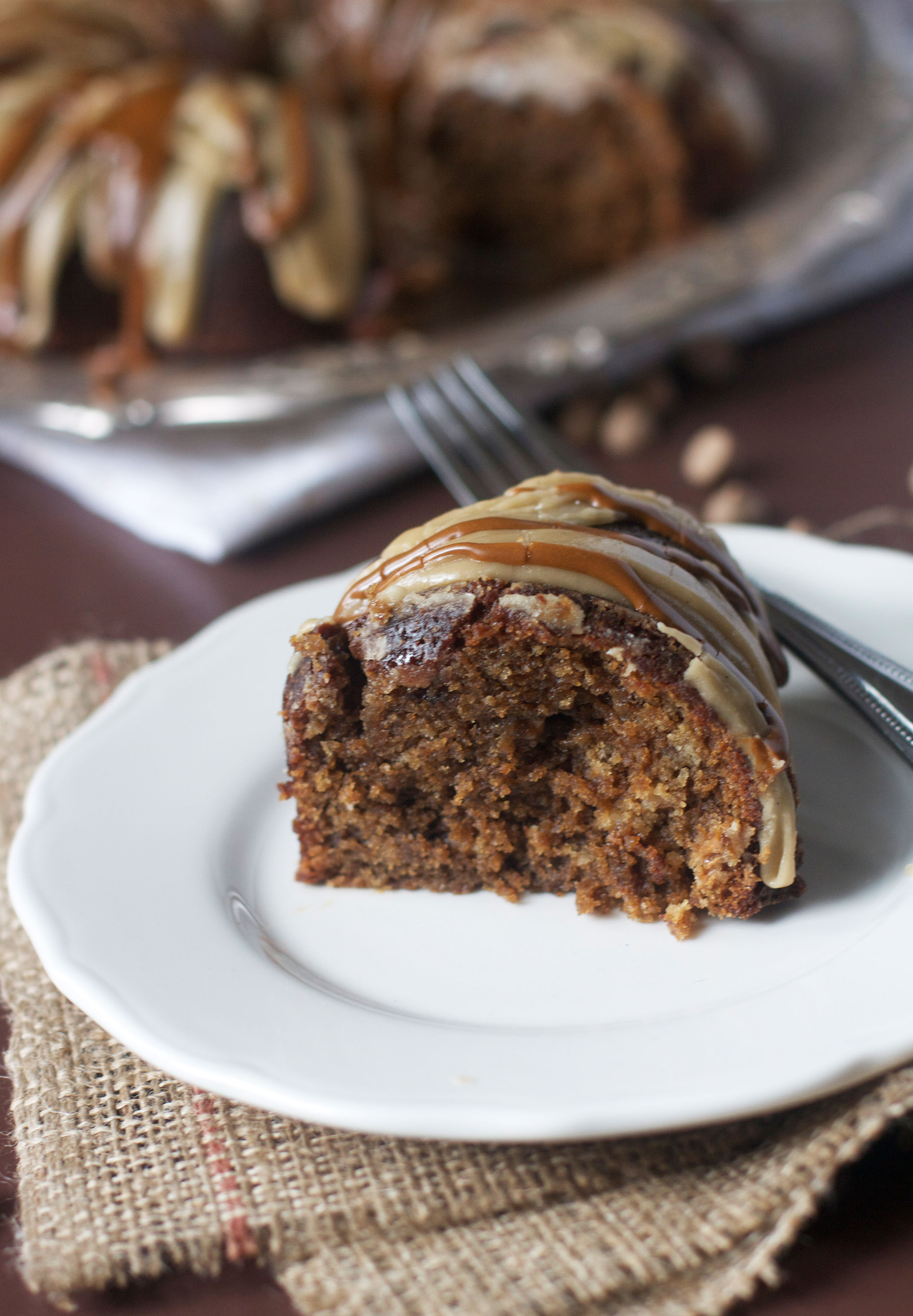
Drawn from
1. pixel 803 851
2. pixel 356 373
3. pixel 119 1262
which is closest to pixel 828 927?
pixel 803 851

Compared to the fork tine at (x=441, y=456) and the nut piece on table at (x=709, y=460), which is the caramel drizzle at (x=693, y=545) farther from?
the nut piece on table at (x=709, y=460)

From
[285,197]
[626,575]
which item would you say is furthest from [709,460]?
[626,575]

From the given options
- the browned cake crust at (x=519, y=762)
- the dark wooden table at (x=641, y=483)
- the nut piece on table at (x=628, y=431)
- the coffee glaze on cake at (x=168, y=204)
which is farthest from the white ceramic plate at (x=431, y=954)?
the coffee glaze on cake at (x=168, y=204)

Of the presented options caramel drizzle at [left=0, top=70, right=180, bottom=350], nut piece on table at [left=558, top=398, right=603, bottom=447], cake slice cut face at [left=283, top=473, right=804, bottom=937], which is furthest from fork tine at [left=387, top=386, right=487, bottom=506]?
caramel drizzle at [left=0, top=70, right=180, bottom=350]

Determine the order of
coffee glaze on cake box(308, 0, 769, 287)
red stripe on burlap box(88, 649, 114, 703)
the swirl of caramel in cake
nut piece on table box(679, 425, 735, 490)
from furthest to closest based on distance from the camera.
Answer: coffee glaze on cake box(308, 0, 769, 287)
nut piece on table box(679, 425, 735, 490)
red stripe on burlap box(88, 649, 114, 703)
the swirl of caramel in cake

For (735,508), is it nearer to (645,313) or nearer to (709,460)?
(709,460)

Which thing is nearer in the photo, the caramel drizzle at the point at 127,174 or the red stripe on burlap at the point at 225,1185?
the red stripe on burlap at the point at 225,1185

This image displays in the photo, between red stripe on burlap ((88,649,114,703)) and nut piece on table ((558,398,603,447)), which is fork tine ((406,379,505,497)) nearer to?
nut piece on table ((558,398,603,447))
